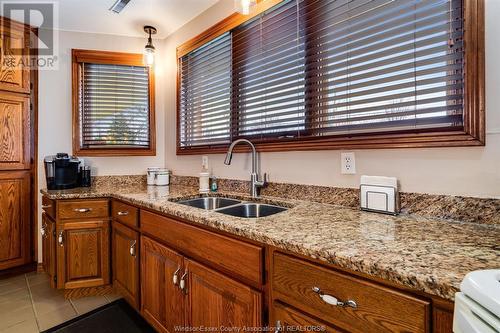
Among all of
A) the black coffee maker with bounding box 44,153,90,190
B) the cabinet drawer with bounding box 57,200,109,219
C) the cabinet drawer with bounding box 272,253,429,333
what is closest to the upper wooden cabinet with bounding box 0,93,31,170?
the black coffee maker with bounding box 44,153,90,190

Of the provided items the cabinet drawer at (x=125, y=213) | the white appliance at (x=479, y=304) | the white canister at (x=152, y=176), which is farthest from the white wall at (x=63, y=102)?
the white appliance at (x=479, y=304)

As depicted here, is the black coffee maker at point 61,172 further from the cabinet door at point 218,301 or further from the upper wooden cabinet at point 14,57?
the cabinet door at point 218,301

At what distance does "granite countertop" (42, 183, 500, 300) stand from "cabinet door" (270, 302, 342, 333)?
0.68ft

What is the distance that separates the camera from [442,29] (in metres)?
1.11

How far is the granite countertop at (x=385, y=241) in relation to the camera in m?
0.63

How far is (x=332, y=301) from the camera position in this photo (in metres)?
0.78

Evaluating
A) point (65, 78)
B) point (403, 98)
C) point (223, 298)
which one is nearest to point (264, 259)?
point (223, 298)

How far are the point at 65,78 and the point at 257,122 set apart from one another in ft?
6.82

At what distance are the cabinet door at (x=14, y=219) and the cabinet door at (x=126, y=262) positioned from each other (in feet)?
4.01

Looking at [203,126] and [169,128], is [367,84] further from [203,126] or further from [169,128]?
[169,128]

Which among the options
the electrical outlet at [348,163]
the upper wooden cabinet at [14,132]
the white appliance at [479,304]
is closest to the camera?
the white appliance at [479,304]

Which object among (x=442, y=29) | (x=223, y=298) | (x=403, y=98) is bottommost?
(x=223, y=298)

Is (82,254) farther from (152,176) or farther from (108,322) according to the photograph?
(152,176)

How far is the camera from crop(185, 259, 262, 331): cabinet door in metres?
1.04
